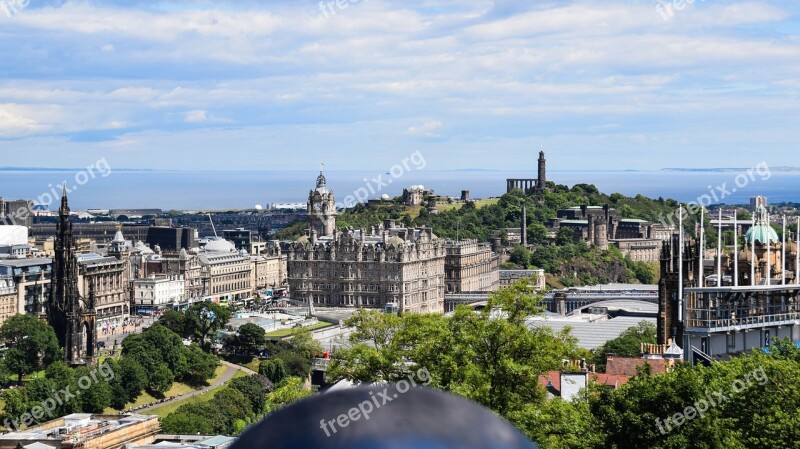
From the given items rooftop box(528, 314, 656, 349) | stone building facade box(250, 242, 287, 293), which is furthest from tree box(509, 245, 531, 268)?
rooftop box(528, 314, 656, 349)

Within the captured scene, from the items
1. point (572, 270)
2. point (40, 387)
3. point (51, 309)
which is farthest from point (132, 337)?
point (572, 270)

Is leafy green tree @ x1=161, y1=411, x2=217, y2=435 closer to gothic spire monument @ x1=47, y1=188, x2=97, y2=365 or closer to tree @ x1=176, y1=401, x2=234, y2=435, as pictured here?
tree @ x1=176, y1=401, x2=234, y2=435

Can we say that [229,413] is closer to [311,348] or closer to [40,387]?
→ [40,387]

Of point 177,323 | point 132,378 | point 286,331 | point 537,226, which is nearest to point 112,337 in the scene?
point 177,323

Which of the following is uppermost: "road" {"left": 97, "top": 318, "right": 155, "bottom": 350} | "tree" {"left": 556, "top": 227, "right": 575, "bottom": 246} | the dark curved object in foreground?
the dark curved object in foreground

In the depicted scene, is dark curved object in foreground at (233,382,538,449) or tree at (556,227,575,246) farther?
tree at (556,227,575,246)

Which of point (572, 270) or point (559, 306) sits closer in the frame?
point (559, 306)
